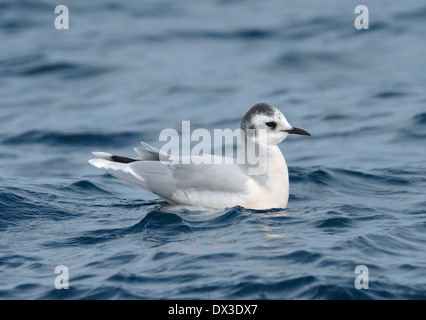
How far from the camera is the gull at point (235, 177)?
26.3 feet

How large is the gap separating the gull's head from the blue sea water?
89 centimetres

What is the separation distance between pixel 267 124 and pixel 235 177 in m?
0.71

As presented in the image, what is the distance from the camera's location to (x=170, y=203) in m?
8.57

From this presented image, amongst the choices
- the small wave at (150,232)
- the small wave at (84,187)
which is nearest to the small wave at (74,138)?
the small wave at (84,187)

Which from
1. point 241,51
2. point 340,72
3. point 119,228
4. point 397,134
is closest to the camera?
point 119,228

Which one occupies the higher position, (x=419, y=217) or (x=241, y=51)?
(x=241, y=51)

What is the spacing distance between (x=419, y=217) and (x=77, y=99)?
875 centimetres

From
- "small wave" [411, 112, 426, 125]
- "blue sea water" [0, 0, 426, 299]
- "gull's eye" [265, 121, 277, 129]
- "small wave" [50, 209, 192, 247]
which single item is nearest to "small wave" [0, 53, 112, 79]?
"blue sea water" [0, 0, 426, 299]

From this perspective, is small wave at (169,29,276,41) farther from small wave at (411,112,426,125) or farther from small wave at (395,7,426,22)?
small wave at (411,112,426,125)

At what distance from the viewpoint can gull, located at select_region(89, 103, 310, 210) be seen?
8023 millimetres

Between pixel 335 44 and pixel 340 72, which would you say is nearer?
pixel 340 72

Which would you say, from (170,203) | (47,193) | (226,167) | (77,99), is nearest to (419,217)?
(226,167)
